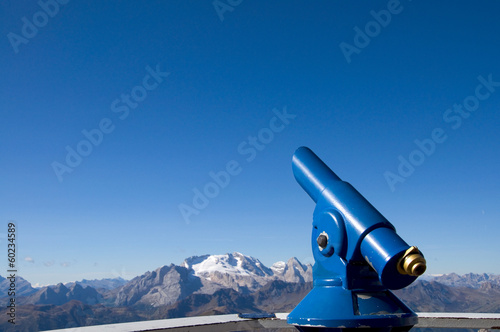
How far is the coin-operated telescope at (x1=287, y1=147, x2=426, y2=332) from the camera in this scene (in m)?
4.19

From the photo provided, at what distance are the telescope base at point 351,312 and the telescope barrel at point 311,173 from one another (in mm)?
1189

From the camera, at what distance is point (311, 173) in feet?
18.4

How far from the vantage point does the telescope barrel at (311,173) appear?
17.7 feet


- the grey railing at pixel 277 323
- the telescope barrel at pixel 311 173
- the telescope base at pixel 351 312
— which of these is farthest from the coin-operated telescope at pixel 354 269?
the grey railing at pixel 277 323

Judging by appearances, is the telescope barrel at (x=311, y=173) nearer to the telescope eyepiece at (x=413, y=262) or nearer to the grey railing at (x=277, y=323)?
the telescope eyepiece at (x=413, y=262)

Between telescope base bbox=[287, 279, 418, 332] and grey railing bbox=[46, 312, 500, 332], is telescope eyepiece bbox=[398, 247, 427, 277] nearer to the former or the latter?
telescope base bbox=[287, 279, 418, 332]

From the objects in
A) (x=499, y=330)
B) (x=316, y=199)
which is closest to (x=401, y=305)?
(x=316, y=199)

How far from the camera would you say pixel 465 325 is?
7.12 meters

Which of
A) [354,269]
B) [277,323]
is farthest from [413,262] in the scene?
[277,323]

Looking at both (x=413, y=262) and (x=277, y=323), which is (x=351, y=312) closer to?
(x=413, y=262)

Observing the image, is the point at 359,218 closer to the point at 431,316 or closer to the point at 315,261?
the point at 315,261

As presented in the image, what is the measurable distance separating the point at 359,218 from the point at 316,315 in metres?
1.13

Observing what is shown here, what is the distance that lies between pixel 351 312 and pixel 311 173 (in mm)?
1839

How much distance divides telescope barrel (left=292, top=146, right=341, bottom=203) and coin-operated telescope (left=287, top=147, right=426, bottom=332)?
18cm
